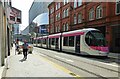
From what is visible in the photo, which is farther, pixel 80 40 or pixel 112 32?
pixel 112 32

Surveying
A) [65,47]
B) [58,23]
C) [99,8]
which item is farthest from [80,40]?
[58,23]

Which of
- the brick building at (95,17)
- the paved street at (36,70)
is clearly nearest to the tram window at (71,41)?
the brick building at (95,17)

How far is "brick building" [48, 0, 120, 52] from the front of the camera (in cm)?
3406

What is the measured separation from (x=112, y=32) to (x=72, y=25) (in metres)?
19.0

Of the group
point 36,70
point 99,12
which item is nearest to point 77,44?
point 99,12

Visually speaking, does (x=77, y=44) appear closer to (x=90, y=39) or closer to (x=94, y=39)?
(x=90, y=39)

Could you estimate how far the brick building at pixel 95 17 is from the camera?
112 feet

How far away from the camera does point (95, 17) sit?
131ft

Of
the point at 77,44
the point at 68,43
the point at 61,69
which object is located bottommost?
the point at 61,69

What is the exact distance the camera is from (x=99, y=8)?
3881cm

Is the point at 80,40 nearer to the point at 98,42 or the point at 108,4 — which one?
the point at 98,42

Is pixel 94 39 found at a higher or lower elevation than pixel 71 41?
higher

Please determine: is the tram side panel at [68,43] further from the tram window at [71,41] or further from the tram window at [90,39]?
the tram window at [90,39]

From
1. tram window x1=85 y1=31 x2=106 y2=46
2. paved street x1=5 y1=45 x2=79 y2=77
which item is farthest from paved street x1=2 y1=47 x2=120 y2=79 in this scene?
tram window x1=85 y1=31 x2=106 y2=46
